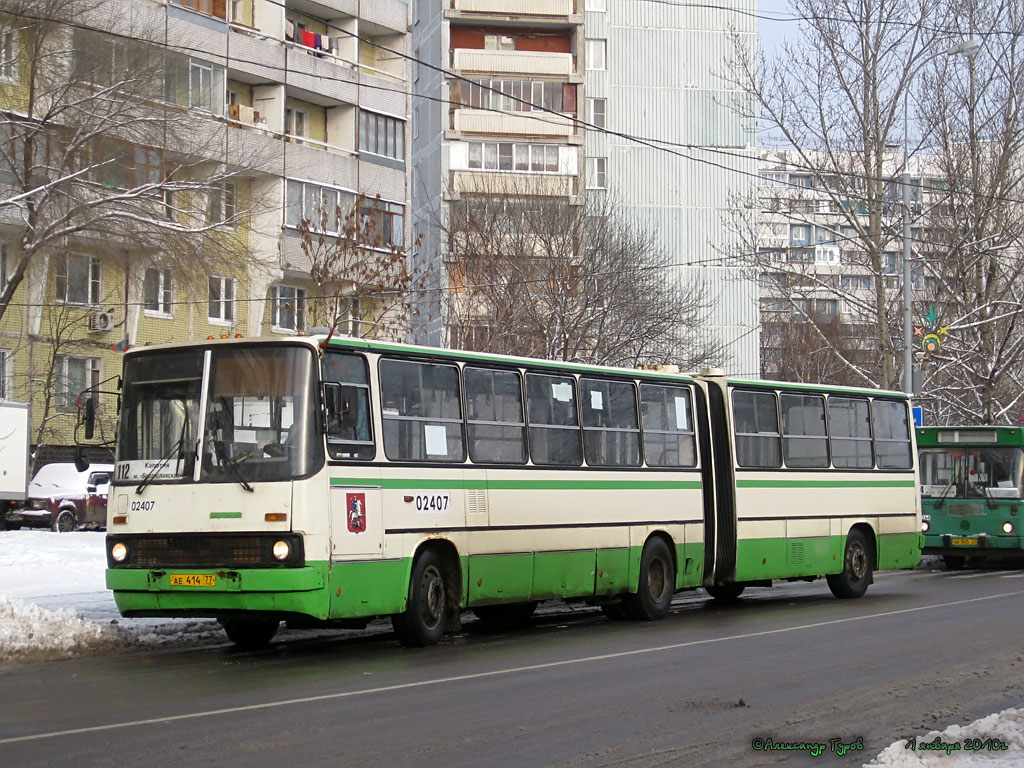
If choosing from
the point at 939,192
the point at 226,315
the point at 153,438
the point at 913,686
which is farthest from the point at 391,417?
the point at 226,315

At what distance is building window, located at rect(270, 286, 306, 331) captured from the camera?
150 feet

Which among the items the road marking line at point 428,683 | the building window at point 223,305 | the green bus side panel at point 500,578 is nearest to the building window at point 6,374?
the building window at point 223,305

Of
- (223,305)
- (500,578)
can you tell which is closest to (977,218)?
(223,305)

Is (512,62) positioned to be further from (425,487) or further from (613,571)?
(425,487)

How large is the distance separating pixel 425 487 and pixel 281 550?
6.23 feet

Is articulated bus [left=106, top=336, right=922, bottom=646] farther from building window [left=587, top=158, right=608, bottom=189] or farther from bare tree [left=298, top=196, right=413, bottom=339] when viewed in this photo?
building window [left=587, top=158, right=608, bottom=189]

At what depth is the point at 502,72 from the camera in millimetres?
61062

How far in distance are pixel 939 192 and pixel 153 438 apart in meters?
30.7

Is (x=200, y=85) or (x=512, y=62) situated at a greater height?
(x=512, y=62)

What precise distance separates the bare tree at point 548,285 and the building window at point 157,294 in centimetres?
812

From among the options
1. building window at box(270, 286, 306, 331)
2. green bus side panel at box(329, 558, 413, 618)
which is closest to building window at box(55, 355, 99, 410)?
building window at box(270, 286, 306, 331)

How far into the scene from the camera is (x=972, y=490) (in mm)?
27547

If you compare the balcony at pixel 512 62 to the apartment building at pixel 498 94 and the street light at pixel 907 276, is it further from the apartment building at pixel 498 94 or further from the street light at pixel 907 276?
the street light at pixel 907 276

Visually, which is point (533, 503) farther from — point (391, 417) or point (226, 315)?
point (226, 315)
